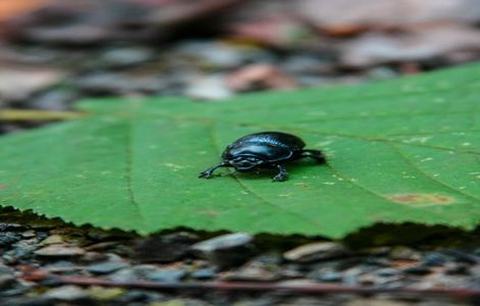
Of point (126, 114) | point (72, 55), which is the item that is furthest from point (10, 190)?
point (72, 55)

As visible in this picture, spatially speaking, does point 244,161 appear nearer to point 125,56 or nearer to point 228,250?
point 228,250

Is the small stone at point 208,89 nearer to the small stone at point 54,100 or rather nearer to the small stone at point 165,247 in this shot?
the small stone at point 54,100

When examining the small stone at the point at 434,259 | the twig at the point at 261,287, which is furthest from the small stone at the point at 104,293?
the small stone at the point at 434,259

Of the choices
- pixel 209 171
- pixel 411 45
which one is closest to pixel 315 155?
pixel 209 171

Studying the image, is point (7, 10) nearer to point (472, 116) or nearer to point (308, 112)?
point (308, 112)

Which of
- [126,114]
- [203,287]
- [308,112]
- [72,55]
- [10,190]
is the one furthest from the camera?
[72,55]
